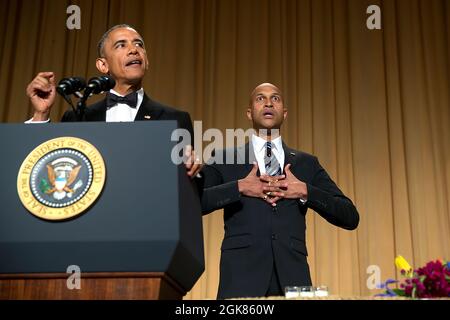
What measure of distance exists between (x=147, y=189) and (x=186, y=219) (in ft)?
0.33

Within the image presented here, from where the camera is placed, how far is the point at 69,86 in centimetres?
145

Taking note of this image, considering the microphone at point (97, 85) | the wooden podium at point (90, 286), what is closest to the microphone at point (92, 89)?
the microphone at point (97, 85)

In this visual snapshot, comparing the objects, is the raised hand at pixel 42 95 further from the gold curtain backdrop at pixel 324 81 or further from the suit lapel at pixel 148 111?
the gold curtain backdrop at pixel 324 81

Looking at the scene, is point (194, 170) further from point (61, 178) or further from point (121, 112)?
point (121, 112)

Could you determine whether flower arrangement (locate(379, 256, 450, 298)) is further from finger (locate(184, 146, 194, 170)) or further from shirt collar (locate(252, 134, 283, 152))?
shirt collar (locate(252, 134, 283, 152))

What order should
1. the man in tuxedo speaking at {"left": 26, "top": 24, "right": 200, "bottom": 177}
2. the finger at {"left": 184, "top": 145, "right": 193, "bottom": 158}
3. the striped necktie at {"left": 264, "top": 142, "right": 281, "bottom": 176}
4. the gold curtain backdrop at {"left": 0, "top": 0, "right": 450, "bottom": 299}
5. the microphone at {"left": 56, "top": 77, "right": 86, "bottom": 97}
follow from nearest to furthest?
1. the finger at {"left": 184, "top": 145, "right": 193, "bottom": 158}
2. the microphone at {"left": 56, "top": 77, "right": 86, "bottom": 97}
3. the man in tuxedo speaking at {"left": 26, "top": 24, "right": 200, "bottom": 177}
4. the striped necktie at {"left": 264, "top": 142, "right": 281, "bottom": 176}
5. the gold curtain backdrop at {"left": 0, "top": 0, "right": 450, "bottom": 299}

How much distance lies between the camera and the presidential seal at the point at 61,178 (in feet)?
3.76

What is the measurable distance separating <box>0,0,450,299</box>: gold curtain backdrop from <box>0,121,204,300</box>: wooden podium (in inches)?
126

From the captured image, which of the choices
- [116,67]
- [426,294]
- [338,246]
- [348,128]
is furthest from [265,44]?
[426,294]

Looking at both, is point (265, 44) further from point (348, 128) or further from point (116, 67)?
point (116, 67)

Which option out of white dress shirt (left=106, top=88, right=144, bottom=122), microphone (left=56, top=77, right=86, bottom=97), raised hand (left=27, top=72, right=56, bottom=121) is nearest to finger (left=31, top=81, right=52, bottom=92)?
raised hand (left=27, top=72, right=56, bottom=121)

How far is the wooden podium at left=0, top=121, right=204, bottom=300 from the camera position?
1.12 m

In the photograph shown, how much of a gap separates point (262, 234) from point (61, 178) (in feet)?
3.14

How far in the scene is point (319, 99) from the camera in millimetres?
4637
